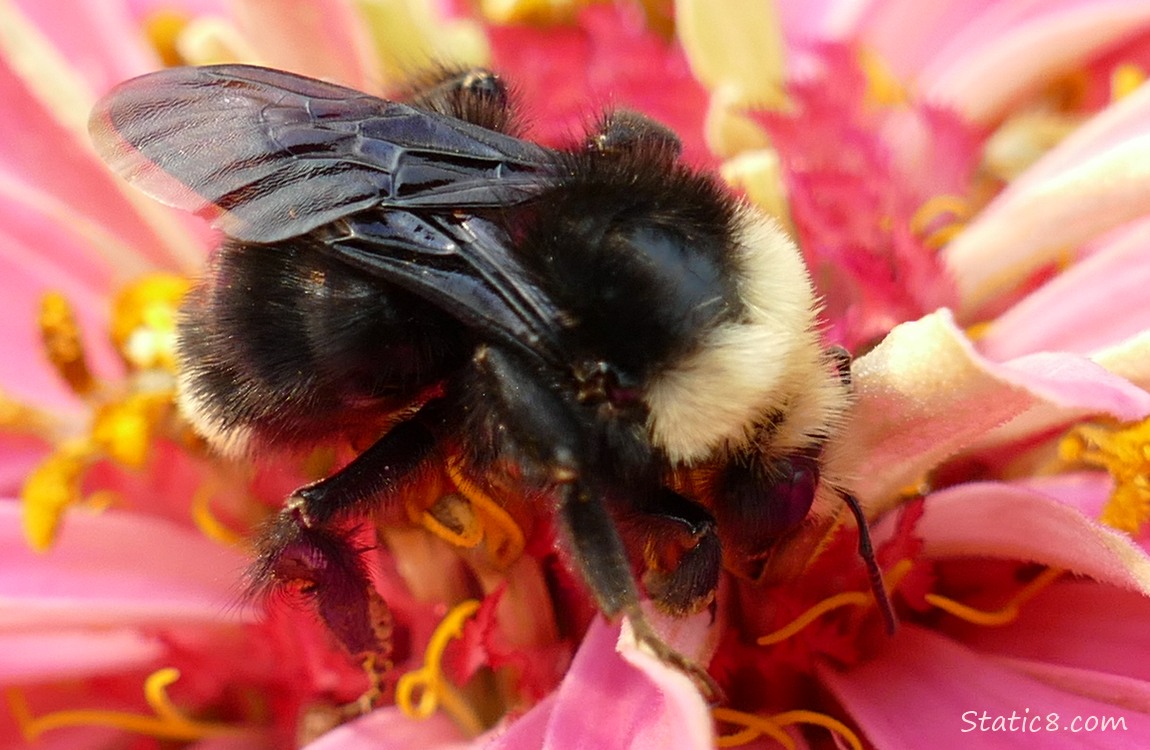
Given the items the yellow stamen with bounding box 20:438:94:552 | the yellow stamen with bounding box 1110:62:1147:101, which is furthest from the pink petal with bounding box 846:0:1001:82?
the yellow stamen with bounding box 20:438:94:552

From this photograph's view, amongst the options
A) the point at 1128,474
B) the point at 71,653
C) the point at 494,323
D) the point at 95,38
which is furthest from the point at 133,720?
the point at 1128,474

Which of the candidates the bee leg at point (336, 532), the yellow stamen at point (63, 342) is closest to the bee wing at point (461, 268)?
the bee leg at point (336, 532)

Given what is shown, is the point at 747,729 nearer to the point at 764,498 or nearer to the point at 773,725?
the point at 773,725

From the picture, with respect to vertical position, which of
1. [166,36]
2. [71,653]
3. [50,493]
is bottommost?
[71,653]

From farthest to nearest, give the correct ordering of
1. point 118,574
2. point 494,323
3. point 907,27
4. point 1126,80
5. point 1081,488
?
1. point 907,27
2. point 1126,80
3. point 118,574
4. point 1081,488
5. point 494,323

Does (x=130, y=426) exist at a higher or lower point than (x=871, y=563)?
higher

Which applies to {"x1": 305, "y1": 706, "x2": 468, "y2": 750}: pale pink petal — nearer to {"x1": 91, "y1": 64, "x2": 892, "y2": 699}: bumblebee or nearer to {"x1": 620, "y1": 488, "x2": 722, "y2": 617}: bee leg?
{"x1": 91, "y1": 64, "x2": 892, "y2": 699}: bumblebee
